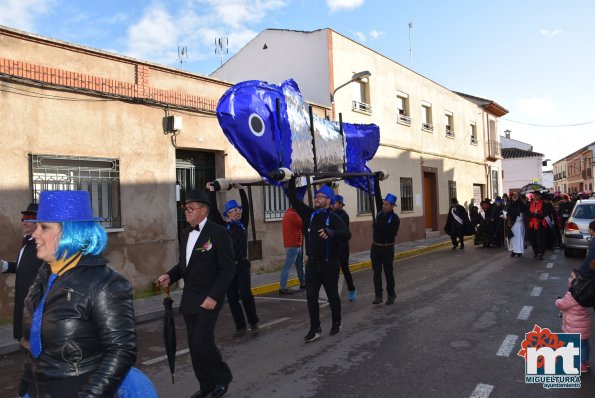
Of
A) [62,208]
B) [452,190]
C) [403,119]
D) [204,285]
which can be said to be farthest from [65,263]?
[452,190]

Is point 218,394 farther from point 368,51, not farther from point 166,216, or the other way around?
point 368,51

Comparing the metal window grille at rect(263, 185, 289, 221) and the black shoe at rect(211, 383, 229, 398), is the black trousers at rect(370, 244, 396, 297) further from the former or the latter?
the metal window grille at rect(263, 185, 289, 221)

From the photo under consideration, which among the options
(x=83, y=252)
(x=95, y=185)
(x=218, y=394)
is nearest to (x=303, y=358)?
(x=218, y=394)

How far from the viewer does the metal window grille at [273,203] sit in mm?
12953

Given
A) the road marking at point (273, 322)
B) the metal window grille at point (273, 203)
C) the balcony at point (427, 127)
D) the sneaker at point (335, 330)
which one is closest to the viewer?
the sneaker at point (335, 330)

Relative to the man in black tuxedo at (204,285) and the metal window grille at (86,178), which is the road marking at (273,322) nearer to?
the man in black tuxedo at (204,285)

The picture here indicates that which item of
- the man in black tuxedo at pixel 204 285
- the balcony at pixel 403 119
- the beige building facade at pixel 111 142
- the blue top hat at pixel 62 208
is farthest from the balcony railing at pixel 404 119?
the blue top hat at pixel 62 208

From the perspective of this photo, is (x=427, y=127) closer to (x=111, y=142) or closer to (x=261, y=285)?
(x=261, y=285)

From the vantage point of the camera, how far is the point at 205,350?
13.4 ft

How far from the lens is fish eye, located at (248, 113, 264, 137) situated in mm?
5691

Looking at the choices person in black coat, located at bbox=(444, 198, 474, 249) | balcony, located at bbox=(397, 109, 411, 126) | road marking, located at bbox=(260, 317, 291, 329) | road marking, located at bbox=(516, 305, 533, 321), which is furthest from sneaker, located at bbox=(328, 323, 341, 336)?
balcony, located at bbox=(397, 109, 411, 126)

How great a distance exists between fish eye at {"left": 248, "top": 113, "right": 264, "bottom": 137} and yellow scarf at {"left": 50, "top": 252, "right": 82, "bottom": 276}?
375 centimetres

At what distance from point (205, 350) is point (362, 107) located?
14.6 metres

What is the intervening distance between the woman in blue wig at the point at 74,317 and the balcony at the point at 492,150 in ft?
99.5
